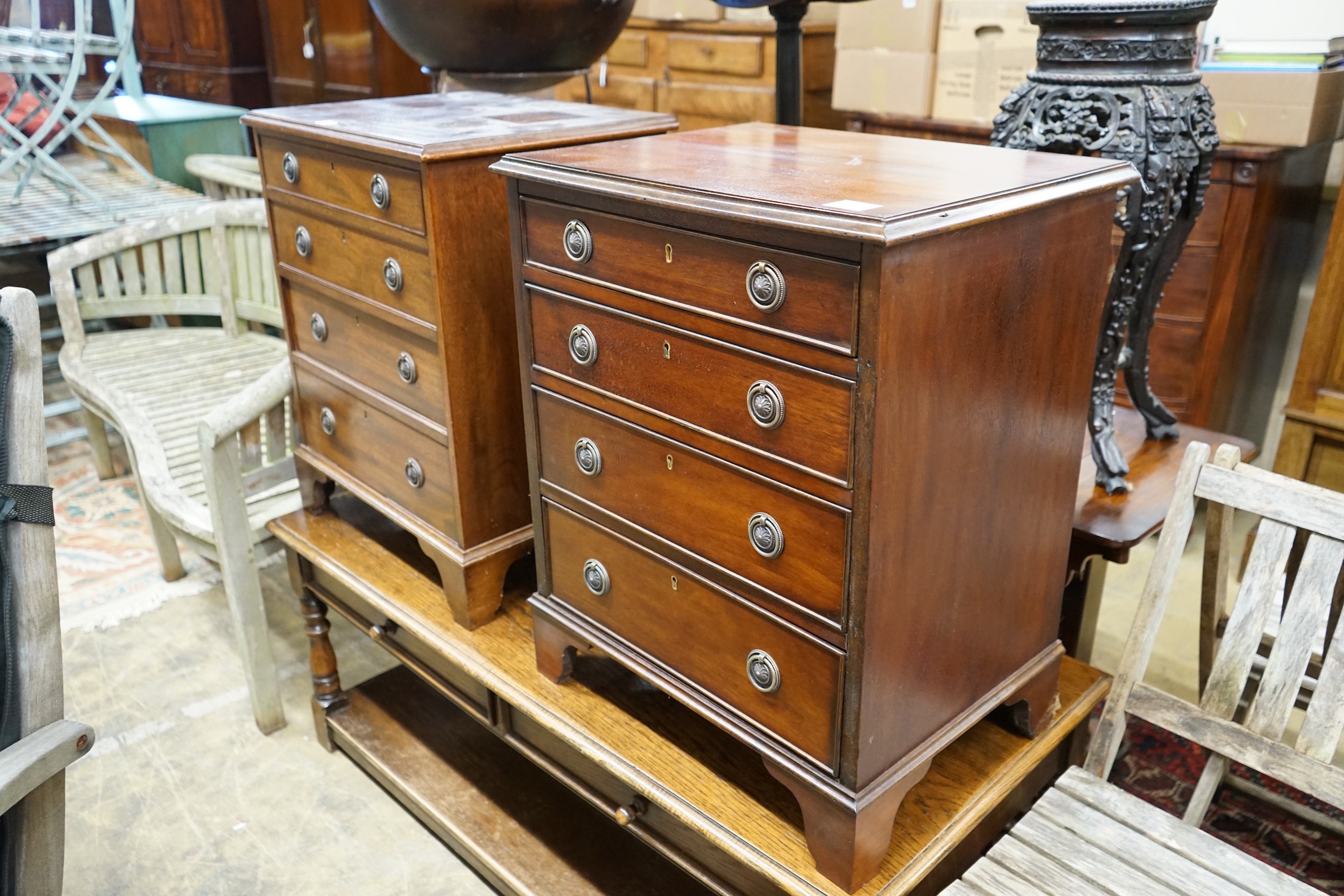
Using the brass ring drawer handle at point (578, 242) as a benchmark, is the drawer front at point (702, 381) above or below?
below

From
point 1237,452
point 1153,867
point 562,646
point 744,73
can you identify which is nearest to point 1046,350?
point 1237,452

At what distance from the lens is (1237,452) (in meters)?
1.53

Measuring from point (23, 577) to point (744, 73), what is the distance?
3.33m

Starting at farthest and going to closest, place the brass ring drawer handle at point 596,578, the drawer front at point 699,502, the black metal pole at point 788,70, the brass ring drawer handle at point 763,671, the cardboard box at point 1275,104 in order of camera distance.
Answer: the cardboard box at point 1275,104 < the black metal pole at point 788,70 < the brass ring drawer handle at point 596,578 < the brass ring drawer handle at point 763,671 < the drawer front at point 699,502

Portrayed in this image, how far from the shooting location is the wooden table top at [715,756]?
1.37 metres

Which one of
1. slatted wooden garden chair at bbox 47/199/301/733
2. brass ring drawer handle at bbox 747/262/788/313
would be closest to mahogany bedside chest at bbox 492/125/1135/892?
brass ring drawer handle at bbox 747/262/788/313

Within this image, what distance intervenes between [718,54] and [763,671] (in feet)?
11.0

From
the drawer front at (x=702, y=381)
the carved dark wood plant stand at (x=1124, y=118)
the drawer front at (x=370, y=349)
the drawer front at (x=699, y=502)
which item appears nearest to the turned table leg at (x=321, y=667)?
the drawer front at (x=370, y=349)

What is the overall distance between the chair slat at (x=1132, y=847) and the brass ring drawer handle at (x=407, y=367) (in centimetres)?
121

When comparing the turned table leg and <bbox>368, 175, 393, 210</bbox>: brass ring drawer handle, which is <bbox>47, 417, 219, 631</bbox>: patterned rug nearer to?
the turned table leg

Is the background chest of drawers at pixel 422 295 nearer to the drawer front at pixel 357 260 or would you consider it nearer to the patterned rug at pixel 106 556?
the drawer front at pixel 357 260

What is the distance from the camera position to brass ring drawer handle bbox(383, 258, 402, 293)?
67.9 inches

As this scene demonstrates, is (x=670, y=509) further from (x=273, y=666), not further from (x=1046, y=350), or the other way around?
(x=273, y=666)

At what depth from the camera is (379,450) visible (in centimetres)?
199
